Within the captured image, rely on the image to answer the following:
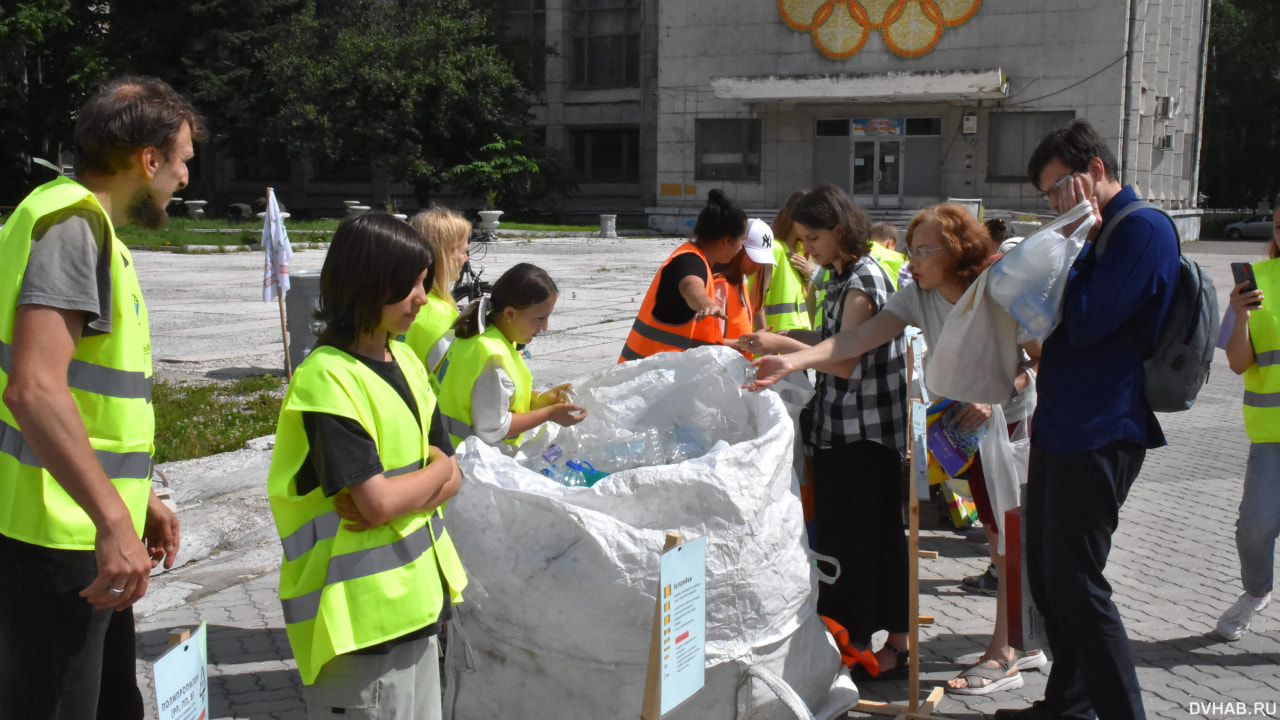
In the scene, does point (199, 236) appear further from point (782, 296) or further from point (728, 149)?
point (782, 296)

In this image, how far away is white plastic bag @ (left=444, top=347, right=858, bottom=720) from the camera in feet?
9.21

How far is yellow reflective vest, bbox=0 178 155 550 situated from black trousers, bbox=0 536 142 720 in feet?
0.14

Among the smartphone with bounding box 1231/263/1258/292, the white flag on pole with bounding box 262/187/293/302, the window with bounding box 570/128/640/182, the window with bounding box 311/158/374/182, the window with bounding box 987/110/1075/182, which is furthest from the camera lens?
the window with bounding box 311/158/374/182

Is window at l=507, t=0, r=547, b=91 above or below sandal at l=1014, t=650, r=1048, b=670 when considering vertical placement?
above

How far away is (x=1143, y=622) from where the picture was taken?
4.45m

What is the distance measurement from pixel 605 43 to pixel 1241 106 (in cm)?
2867

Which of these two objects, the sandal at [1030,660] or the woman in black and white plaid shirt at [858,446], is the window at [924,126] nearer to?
the woman in black and white plaid shirt at [858,446]

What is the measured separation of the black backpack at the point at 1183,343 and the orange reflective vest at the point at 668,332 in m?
2.14

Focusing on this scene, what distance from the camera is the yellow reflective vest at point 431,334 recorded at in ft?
13.5

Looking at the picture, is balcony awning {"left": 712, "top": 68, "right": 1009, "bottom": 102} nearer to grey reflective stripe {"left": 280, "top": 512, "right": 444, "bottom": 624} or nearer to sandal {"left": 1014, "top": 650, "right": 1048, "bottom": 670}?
sandal {"left": 1014, "top": 650, "right": 1048, "bottom": 670}

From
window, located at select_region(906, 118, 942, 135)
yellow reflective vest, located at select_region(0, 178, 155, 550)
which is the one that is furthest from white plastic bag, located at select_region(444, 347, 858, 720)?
window, located at select_region(906, 118, 942, 135)

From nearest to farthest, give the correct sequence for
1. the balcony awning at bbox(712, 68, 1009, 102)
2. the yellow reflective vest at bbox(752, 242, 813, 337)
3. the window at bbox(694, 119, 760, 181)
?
the yellow reflective vest at bbox(752, 242, 813, 337)
the balcony awning at bbox(712, 68, 1009, 102)
the window at bbox(694, 119, 760, 181)

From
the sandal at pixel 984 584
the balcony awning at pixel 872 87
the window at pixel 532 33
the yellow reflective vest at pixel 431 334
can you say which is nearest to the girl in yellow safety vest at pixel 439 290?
the yellow reflective vest at pixel 431 334

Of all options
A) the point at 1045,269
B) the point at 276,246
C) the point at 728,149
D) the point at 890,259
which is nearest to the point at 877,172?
the point at 728,149
